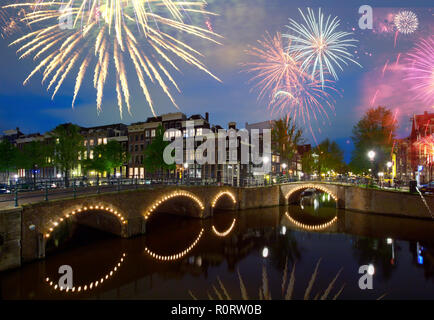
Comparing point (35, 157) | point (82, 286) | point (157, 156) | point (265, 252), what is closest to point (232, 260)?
point (265, 252)

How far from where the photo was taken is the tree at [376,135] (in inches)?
1511

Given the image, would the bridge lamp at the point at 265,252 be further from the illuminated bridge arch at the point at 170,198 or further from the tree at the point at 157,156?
the tree at the point at 157,156

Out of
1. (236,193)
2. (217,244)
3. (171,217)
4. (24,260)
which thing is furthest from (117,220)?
(236,193)

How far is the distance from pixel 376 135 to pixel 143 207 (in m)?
38.6

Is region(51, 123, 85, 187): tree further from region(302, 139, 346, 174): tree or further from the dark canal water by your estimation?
region(302, 139, 346, 174): tree

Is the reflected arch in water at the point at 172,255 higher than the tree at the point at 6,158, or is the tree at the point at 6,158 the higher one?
the tree at the point at 6,158

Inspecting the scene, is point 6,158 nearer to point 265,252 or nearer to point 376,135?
point 265,252

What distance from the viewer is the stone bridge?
1246cm

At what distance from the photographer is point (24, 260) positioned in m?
12.5

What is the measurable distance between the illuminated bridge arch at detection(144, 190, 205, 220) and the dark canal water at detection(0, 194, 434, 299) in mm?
2166

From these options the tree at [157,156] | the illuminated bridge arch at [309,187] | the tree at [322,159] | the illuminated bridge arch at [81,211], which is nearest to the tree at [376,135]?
the illuminated bridge arch at [309,187]
